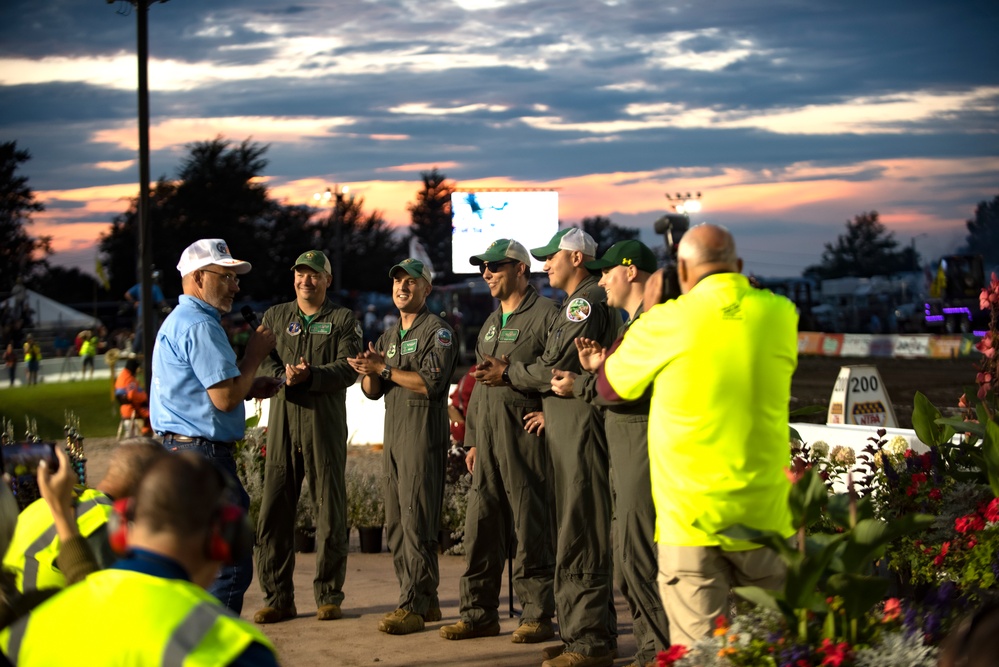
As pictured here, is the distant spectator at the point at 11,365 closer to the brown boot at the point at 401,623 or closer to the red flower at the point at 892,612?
the brown boot at the point at 401,623

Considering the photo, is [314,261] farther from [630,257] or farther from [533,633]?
[533,633]

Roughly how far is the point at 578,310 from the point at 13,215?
243 ft

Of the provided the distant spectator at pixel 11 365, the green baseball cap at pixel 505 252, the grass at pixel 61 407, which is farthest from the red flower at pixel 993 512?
the distant spectator at pixel 11 365

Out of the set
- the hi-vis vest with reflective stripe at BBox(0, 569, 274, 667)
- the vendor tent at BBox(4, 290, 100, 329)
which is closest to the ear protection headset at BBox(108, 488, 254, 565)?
the hi-vis vest with reflective stripe at BBox(0, 569, 274, 667)

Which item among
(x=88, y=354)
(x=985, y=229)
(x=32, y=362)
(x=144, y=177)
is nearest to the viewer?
(x=144, y=177)

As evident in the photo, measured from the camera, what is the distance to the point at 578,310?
21.3 feet

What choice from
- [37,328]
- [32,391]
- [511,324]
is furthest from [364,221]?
[511,324]

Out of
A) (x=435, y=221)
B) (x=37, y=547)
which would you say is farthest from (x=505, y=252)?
(x=435, y=221)

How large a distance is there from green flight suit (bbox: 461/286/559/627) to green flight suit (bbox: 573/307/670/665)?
1280 millimetres

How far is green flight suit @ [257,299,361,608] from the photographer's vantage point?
25.1 ft

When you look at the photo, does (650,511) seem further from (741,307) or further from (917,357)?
(917,357)

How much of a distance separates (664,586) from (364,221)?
3522 inches

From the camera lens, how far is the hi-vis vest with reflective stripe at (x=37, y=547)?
3629mm

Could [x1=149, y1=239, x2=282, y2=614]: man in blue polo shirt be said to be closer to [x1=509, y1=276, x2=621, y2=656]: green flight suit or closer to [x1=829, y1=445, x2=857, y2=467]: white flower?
[x1=509, y1=276, x2=621, y2=656]: green flight suit
